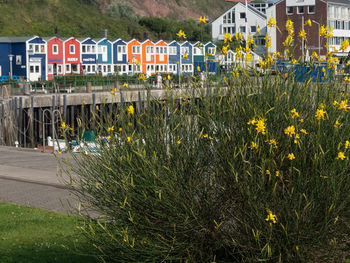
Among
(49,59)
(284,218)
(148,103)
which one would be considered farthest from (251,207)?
(49,59)

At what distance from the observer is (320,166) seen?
6555 millimetres

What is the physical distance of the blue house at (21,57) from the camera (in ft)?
230

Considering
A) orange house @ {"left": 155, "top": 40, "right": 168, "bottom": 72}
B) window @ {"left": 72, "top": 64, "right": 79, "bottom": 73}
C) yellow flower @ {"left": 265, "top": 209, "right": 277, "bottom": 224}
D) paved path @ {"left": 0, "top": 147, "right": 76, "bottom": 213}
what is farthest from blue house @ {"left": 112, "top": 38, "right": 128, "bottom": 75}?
yellow flower @ {"left": 265, "top": 209, "right": 277, "bottom": 224}

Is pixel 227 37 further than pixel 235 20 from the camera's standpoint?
No

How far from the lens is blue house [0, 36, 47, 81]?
70125mm

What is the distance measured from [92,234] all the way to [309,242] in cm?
254

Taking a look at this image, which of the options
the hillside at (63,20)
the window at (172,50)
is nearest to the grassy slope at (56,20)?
the hillside at (63,20)

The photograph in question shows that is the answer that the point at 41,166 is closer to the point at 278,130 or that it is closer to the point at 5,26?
the point at 278,130

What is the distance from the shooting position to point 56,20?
11000 cm

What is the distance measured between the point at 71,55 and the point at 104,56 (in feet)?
19.7

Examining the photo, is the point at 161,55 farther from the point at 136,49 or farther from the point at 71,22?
the point at 71,22

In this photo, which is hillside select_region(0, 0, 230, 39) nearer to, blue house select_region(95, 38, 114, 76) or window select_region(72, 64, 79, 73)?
blue house select_region(95, 38, 114, 76)

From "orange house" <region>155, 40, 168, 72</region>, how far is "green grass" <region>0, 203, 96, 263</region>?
7566cm

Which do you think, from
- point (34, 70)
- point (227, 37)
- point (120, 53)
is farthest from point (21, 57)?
point (227, 37)
